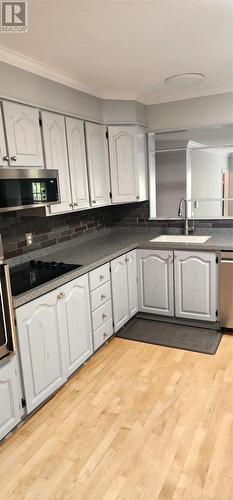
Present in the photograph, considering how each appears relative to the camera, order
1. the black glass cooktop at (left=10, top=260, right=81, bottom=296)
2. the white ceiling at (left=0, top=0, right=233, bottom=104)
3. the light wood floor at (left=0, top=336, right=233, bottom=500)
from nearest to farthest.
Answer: the light wood floor at (left=0, top=336, right=233, bottom=500), the white ceiling at (left=0, top=0, right=233, bottom=104), the black glass cooktop at (left=10, top=260, right=81, bottom=296)

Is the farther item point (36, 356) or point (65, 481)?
point (36, 356)

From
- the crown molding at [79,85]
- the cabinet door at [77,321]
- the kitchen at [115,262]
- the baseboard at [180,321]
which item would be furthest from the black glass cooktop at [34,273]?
the crown molding at [79,85]

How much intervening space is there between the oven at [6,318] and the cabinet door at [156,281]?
5.81ft

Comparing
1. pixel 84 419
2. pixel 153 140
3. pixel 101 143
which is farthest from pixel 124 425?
pixel 153 140

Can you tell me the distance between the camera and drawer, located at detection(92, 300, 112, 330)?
109 inches

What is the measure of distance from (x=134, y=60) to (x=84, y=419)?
8.27 ft

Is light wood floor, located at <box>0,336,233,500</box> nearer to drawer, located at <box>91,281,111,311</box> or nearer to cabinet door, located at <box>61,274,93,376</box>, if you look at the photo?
cabinet door, located at <box>61,274,93,376</box>

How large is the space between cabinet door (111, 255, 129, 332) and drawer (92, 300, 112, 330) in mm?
97

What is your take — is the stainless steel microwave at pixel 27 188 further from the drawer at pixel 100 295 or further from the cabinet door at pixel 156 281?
the cabinet door at pixel 156 281

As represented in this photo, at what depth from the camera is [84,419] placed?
83.7 inches

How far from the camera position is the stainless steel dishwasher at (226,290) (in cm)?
299

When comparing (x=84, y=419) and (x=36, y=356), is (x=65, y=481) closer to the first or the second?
(x=84, y=419)

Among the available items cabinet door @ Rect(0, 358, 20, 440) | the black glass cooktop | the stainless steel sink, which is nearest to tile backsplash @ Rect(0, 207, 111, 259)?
the black glass cooktop

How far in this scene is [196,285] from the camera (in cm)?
320
